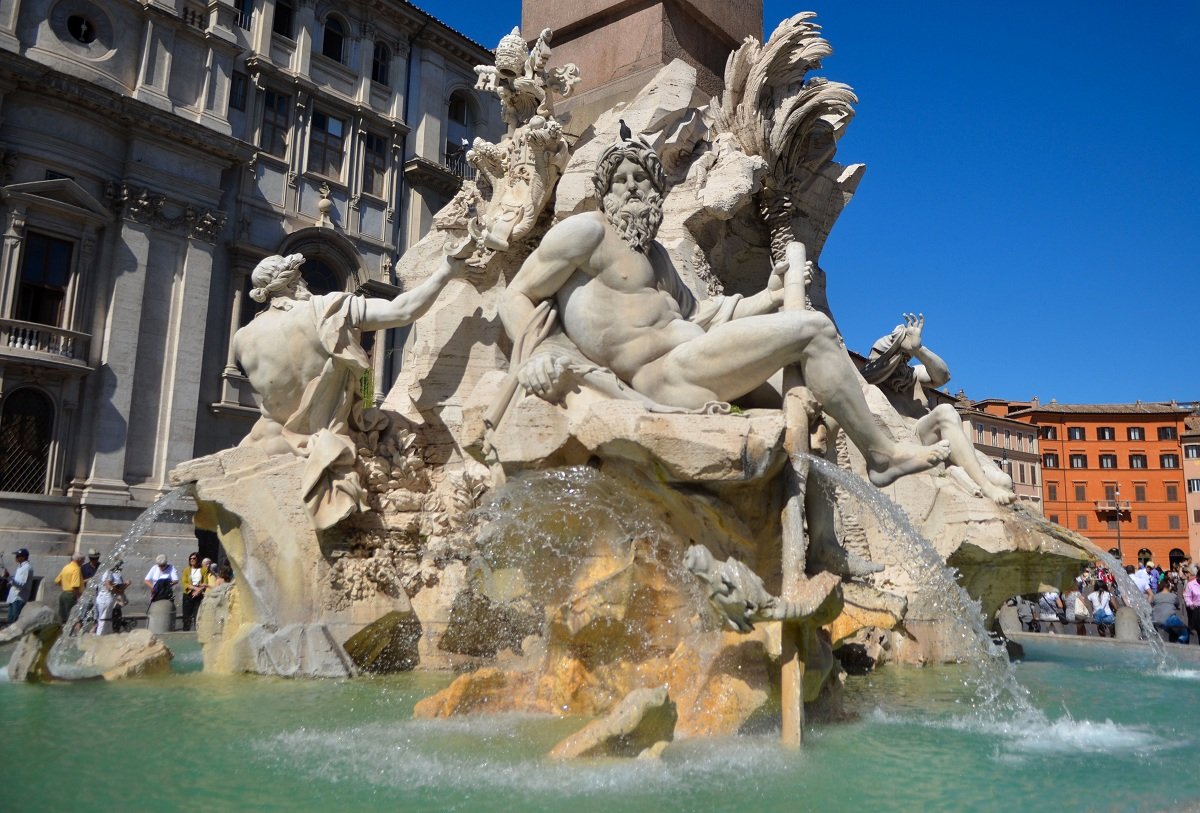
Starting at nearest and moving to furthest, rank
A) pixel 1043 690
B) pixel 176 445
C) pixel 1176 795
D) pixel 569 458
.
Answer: pixel 1176 795
pixel 569 458
pixel 1043 690
pixel 176 445

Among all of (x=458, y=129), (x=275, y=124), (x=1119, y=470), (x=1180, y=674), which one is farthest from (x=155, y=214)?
(x=1119, y=470)

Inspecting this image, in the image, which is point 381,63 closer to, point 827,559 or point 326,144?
point 326,144

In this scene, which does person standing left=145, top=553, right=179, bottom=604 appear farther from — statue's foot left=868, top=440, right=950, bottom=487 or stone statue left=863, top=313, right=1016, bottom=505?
statue's foot left=868, top=440, right=950, bottom=487

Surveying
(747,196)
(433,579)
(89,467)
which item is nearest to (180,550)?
(89,467)

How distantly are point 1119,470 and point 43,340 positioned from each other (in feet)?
181

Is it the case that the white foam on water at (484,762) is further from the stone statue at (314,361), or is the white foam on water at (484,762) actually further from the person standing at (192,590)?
the person standing at (192,590)

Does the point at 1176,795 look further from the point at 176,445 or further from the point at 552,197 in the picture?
the point at 176,445

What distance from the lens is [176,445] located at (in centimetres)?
2105

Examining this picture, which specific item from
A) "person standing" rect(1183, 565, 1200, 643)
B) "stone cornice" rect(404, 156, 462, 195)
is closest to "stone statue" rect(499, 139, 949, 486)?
"person standing" rect(1183, 565, 1200, 643)

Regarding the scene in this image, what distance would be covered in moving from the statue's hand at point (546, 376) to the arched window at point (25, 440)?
1814 centimetres

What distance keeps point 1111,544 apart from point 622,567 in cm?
6087

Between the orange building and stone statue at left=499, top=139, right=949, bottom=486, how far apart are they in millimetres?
53874

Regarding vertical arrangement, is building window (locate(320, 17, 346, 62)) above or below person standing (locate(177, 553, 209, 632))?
above

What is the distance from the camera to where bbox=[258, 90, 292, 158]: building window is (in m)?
24.3
